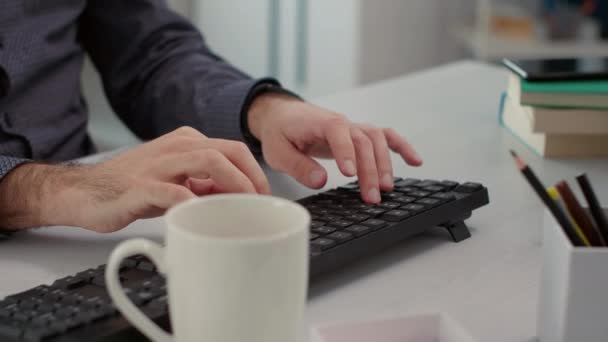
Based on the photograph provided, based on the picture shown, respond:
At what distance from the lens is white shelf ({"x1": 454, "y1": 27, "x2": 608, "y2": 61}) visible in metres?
2.72

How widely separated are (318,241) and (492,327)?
138mm

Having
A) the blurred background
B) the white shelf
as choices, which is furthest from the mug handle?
the white shelf

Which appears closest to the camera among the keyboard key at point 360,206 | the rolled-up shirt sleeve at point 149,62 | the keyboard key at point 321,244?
the keyboard key at point 321,244

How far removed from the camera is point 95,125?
5.59 ft

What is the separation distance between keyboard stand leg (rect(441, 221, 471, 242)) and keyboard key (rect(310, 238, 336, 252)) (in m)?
0.15

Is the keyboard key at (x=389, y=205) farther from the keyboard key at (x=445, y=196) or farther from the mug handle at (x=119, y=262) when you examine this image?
the mug handle at (x=119, y=262)

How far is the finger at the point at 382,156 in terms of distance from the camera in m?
0.78

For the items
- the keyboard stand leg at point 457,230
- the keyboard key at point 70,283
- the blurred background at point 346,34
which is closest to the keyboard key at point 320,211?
the keyboard stand leg at point 457,230

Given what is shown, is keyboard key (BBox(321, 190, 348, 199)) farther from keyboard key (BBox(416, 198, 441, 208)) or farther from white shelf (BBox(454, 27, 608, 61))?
white shelf (BBox(454, 27, 608, 61))

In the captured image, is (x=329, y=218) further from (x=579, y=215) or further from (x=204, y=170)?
(x=579, y=215)

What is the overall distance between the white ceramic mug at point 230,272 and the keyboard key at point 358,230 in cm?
20

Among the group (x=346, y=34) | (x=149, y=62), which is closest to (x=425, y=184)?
(x=149, y=62)

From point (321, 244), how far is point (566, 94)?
1.55 feet

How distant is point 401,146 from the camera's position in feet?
2.86
